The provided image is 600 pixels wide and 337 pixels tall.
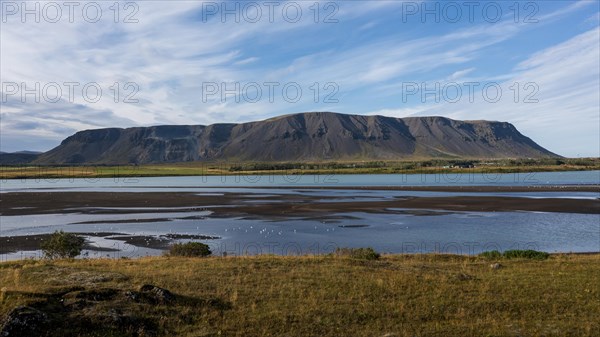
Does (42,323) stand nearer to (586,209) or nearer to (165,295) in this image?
(165,295)

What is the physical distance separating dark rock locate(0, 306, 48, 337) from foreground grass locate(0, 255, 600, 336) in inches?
20.9

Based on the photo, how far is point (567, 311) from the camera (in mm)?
15375

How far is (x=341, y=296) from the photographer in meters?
17.1

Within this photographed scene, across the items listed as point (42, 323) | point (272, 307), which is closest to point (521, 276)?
point (272, 307)

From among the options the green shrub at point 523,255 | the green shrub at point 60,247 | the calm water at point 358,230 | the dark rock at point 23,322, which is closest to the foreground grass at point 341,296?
the dark rock at point 23,322

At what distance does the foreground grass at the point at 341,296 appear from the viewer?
1362cm

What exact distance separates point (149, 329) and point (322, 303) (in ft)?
18.9

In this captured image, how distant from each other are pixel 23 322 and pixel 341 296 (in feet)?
33.0

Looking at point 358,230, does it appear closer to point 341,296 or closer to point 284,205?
point 284,205

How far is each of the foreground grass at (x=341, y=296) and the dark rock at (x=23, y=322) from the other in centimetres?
53

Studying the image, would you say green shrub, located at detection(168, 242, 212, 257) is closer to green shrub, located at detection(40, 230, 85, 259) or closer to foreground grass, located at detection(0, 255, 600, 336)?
green shrub, located at detection(40, 230, 85, 259)

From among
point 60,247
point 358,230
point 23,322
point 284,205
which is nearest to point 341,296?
point 23,322

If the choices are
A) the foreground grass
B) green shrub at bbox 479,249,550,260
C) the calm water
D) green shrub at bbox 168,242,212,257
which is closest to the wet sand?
the calm water

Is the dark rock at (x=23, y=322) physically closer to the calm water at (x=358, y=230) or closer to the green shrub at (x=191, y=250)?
the green shrub at (x=191, y=250)
